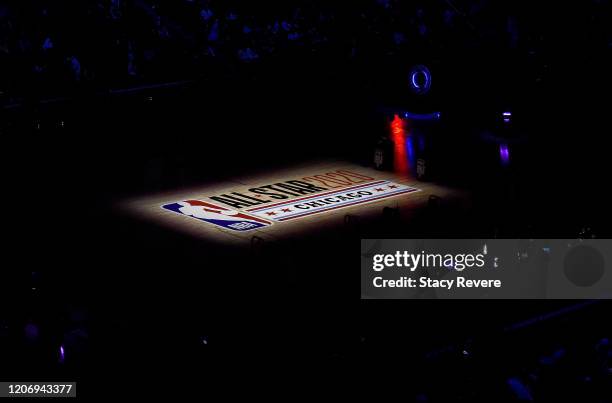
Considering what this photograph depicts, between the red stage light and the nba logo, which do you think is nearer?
the nba logo

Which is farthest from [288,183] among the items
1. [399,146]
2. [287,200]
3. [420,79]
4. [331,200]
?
[420,79]

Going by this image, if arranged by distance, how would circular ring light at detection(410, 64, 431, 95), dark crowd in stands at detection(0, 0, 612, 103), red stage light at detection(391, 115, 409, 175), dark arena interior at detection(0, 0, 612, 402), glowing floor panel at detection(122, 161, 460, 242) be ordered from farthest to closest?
circular ring light at detection(410, 64, 431, 95), red stage light at detection(391, 115, 409, 175), dark crowd in stands at detection(0, 0, 612, 103), glowing floor panel at detection(122, 161, 460, 242), dark arena interior at detection(0, 0, 612, 402)

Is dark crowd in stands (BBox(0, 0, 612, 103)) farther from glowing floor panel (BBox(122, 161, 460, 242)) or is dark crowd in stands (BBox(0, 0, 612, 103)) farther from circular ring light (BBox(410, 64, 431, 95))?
glowing floor panel (BBox(122, 161, 460, 242))

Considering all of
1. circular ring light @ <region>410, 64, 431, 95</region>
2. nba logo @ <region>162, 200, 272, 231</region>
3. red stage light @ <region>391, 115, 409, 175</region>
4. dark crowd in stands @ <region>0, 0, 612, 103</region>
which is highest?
dark crowd in stands @ <region>0, 0, 612, 103</region>

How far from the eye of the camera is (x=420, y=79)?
68.8ft

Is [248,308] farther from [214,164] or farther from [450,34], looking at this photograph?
[450,34]

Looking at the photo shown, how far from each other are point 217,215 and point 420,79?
240 inches

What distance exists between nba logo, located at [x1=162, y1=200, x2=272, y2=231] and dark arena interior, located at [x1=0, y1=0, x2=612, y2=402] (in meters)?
0.06

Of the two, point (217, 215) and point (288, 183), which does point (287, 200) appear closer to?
point (288, 183)

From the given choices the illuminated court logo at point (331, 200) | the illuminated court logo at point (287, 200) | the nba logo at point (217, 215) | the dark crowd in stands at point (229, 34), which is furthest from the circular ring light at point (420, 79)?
the nba logo at point (217, 215)

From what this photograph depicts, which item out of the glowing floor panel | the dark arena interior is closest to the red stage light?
the dark arena interior

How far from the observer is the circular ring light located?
2075 cm

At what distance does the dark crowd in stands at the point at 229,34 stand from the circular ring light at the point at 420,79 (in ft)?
1.25

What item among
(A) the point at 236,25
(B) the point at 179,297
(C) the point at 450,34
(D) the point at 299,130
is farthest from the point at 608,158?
(B) the point at 179,297
